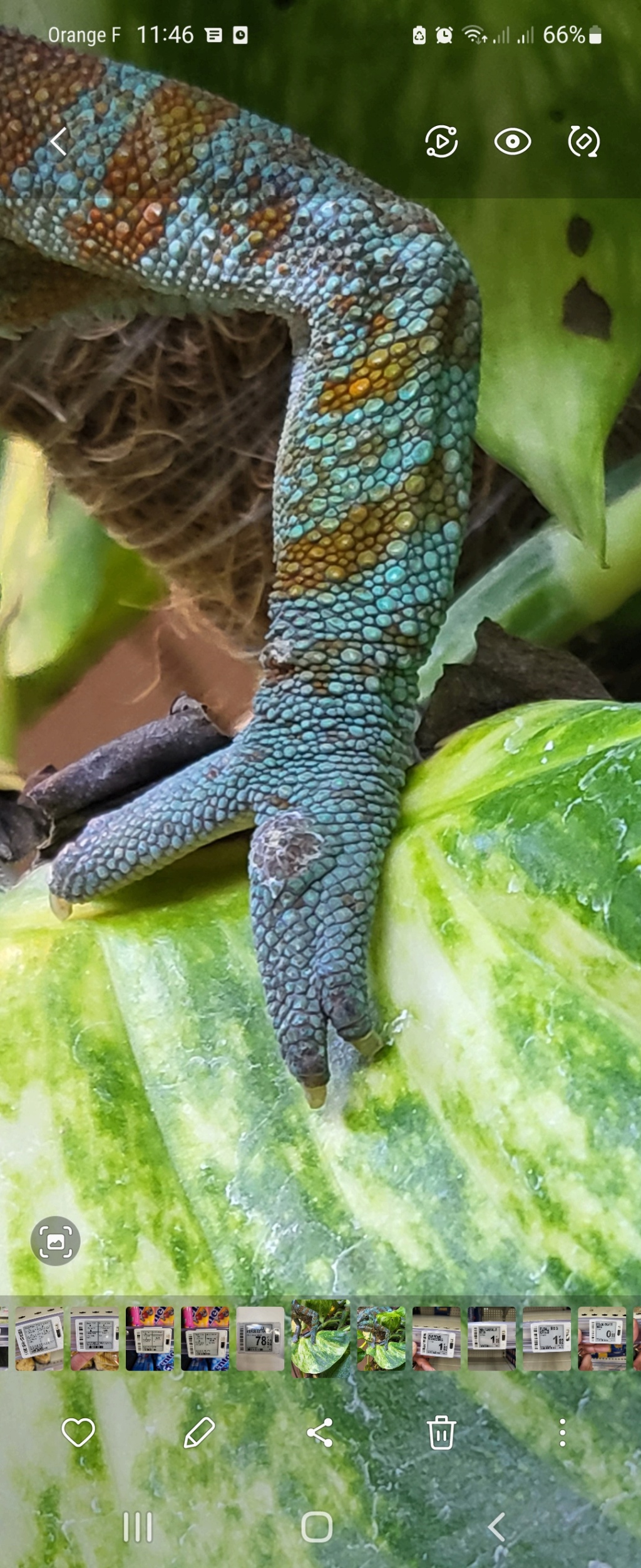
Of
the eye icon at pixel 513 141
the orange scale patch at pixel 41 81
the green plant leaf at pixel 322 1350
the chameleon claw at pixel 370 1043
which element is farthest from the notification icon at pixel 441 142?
the green plant leaf at pixel 322 1350

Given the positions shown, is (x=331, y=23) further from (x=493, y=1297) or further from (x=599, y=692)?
(x=493, y=1297)

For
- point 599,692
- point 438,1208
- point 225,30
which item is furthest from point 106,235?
point 438,1208

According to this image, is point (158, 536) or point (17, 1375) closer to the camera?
point (17, 1375)

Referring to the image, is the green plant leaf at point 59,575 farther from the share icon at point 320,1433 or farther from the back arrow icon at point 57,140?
the share icon at point 320,1433

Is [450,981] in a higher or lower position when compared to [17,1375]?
higher

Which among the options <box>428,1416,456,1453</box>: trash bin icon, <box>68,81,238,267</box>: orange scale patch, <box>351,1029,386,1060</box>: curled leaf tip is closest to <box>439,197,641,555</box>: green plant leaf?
<box>68,81,238,267</box>: orange scale patch
